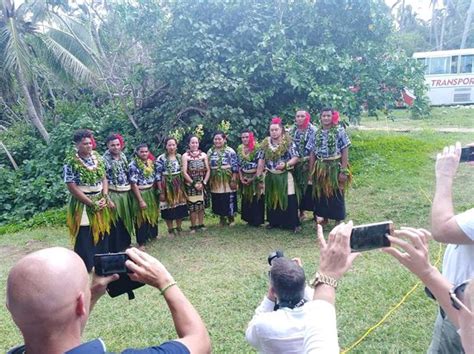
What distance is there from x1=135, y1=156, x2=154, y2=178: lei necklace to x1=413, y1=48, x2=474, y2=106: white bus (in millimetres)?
16385

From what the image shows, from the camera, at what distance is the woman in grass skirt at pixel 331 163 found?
5.64 m

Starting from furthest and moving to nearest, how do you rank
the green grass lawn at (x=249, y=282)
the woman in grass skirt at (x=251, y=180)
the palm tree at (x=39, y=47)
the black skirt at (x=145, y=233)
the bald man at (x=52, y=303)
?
the palm tree at (x=39, y=47)
the woman in grass skirt at (x=251, y=180)
the black skirt at (x=145, y=233)
the green grass lawn at (x=249, y=282)
the bald man at (x=52, y=303)

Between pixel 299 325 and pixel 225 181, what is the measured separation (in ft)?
14.7

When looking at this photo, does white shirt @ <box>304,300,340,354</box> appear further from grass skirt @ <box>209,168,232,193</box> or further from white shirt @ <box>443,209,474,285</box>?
grass skirt @ <box>209,168,232,193</box>

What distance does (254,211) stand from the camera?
6.46 metres

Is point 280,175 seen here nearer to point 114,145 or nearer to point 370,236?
point 114,145

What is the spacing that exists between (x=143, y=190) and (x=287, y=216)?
197 cm

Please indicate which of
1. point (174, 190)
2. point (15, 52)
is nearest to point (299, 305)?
point (174, 190)

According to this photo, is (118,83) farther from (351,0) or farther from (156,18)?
(351,0)

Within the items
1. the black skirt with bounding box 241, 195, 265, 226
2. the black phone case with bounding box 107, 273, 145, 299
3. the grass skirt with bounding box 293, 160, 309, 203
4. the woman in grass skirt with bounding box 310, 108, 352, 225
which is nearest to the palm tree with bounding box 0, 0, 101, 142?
the black skirt with bounding box 241, 195, 265, 226

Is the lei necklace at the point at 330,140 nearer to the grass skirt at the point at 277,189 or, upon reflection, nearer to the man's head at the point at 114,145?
the grass skirt at the point at 277,189

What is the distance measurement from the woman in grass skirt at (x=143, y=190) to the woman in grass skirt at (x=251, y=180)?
126 cm

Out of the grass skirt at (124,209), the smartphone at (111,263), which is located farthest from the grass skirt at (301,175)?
the smartphone at (111,263)

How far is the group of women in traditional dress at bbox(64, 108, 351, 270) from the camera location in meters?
5.32
